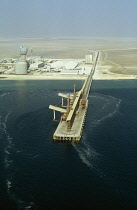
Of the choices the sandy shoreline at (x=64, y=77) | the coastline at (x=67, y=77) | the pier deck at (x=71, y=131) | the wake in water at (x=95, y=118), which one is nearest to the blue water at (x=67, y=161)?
the wake in water at (x=95, y=118)

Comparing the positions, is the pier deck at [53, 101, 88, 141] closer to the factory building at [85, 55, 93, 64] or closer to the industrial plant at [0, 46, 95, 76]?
the industrial plant at [0, 46, 95, 76]

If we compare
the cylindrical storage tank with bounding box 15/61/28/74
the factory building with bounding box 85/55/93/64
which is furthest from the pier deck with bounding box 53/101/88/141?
the factory building with bounding box 85/55/93/64

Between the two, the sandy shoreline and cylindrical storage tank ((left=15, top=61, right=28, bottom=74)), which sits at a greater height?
cylindrical storage tank ((left=15, top=61, right=28, bottom=74))

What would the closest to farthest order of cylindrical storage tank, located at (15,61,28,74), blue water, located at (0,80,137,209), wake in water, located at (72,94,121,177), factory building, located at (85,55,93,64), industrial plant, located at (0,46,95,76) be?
blue water, located at (0,80,137,209) → wake in water, located at (72,94,121,177) → cylindrical storage tank, located at (15,61,28,74) → industrial plant, located at (0,46,95,76) → factory building, located at (85,55,93,64)

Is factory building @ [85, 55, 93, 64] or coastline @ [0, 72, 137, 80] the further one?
factory building @ [85, 55, 93, 64]

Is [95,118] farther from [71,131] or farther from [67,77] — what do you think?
[67,77]

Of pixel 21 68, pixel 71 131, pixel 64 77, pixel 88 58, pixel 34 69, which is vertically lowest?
pixel 71 131

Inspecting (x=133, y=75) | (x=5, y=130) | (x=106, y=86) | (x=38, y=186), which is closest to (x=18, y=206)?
(x=38, y=186)

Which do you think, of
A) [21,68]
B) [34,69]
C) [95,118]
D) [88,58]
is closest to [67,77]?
[21,68]
